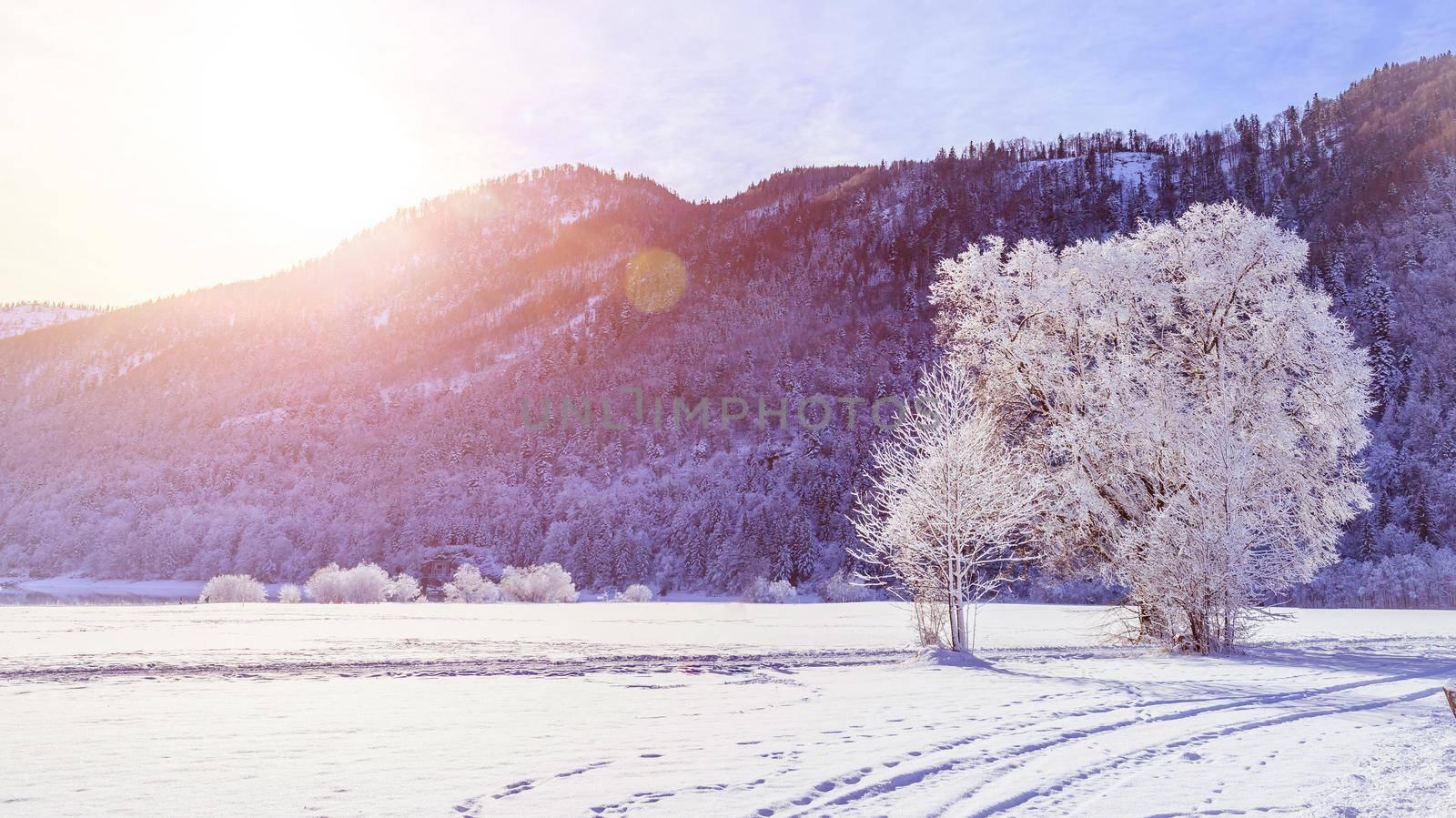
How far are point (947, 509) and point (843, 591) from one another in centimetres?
7125

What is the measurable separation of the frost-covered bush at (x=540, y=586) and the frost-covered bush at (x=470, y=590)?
1500mm

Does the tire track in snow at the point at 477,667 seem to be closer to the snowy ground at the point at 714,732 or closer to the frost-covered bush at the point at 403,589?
the snowy ground at the point at 714,732

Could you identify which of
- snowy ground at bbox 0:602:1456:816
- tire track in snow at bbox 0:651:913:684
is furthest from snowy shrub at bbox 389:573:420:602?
tire track in snow at bbox 0:651:913:684

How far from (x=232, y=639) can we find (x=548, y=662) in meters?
12.2

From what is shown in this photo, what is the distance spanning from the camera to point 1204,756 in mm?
9695

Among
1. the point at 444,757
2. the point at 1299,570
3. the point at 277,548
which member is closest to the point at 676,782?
the point at 444,757

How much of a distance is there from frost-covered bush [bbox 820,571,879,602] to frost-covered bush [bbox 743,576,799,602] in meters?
3.86

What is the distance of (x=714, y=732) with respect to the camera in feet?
36.2

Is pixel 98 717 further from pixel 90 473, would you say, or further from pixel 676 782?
pixel 90 473

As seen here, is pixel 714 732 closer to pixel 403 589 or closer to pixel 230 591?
pixel 230 591

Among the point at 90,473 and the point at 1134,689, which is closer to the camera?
the point at 1134,689

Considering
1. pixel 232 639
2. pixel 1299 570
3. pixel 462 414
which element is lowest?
pixel 232 639

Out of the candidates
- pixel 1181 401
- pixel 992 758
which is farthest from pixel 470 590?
pixel 992 758

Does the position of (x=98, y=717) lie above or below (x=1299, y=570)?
below
